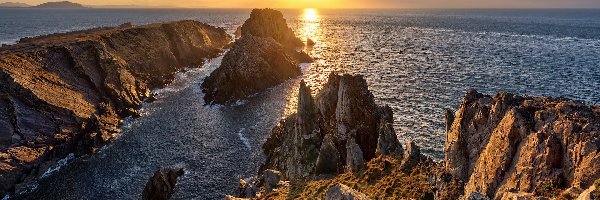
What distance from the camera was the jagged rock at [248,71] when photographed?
100875mm

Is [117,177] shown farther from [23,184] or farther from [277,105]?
[277,105]

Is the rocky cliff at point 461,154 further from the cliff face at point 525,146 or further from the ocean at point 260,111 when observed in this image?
the ocean at point 260,111

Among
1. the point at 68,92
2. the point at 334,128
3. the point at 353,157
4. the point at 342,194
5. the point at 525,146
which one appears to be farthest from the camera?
the point at 68,92

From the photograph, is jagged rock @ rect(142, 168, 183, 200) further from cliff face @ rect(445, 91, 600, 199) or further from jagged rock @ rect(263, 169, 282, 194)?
cliff face @ rect(445, 91, 600, 199)

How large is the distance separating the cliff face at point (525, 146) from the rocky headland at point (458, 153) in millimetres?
48

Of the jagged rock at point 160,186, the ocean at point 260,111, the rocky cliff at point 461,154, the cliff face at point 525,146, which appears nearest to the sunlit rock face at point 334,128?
the rocky cliff at point 461,154

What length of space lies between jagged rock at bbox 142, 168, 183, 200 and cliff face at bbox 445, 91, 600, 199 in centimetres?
3826

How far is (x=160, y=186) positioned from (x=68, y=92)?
1696 inches

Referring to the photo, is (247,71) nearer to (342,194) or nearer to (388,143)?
(388,143)

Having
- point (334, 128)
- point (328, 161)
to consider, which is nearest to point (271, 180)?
point (328, 161)

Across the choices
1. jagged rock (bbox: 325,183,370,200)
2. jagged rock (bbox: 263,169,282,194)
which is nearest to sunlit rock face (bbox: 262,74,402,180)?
jagged rock (bbox: 263,169,282,194)

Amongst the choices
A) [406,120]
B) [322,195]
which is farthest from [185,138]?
[322,195]

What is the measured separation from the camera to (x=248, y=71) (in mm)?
108688

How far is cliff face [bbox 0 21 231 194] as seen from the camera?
2554 inches
